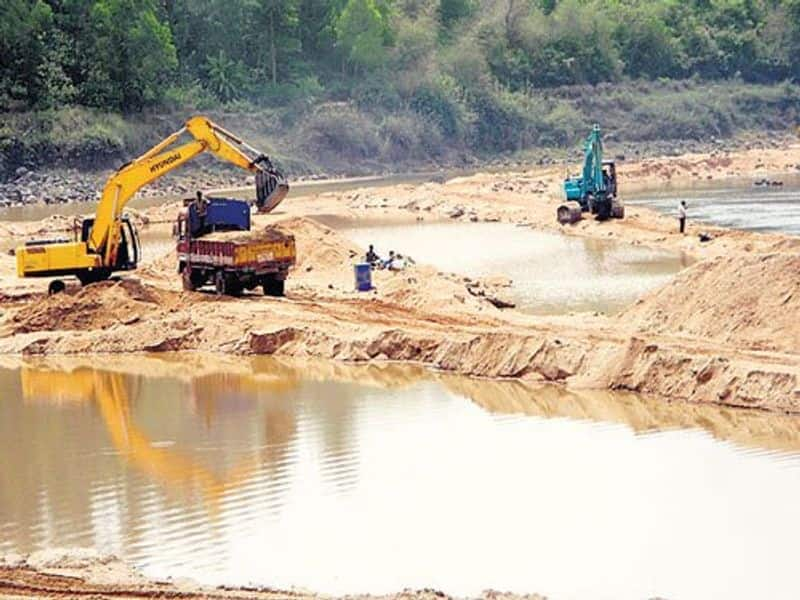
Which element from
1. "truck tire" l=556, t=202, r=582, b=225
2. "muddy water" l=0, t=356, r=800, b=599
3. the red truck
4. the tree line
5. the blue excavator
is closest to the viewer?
"muddy water" l=0, t=356, r=800, b=599

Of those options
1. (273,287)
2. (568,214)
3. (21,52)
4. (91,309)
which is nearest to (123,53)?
(21,52)

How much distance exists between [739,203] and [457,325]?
114ft

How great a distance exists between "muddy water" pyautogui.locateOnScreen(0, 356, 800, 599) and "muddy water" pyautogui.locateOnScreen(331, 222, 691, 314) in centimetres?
839

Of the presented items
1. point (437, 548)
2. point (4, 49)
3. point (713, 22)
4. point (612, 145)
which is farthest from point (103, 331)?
point (713, 22)

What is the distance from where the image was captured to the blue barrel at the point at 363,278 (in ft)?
115

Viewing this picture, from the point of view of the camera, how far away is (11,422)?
25156 millimetres

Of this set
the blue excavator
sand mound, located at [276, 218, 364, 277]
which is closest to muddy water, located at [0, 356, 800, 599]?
sand mound, located at [276, 218, 364, 277]

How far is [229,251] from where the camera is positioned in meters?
32.6

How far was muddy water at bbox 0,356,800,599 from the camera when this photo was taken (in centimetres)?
1639

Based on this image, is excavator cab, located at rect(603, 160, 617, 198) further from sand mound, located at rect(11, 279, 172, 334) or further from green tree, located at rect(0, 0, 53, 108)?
green tree, located at rect(0, 0, 53, 108)

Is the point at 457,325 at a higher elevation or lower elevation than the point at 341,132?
lower

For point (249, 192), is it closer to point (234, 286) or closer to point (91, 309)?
point (234, 286)

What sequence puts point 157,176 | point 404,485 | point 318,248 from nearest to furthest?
1. point 404,485
2. point 157,176
3. point 318,248

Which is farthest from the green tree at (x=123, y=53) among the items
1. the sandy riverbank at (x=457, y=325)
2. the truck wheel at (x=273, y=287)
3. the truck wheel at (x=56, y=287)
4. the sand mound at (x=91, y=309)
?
the sand mound at (x=91, y=309)
